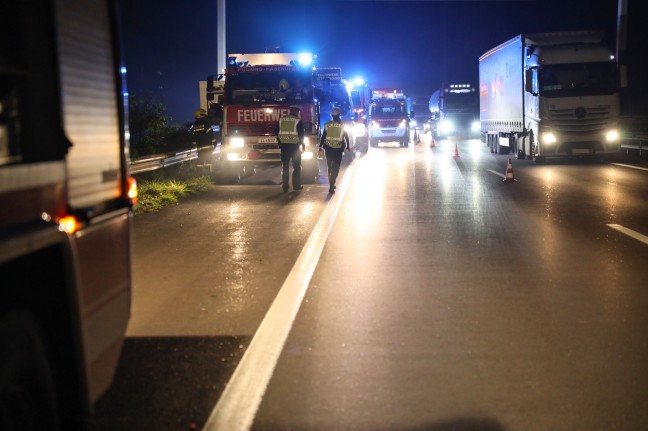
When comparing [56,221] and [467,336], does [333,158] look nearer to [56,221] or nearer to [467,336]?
[467,336]

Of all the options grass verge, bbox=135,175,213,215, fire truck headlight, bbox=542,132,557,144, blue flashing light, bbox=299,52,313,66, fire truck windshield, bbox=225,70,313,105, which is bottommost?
grass verge, bbox=135,175,213,215

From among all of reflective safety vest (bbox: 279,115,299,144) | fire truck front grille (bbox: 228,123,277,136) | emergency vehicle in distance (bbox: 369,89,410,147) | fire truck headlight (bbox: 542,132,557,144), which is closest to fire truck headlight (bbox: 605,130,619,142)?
fire truck headlight (bbox: 542,132,557,144)

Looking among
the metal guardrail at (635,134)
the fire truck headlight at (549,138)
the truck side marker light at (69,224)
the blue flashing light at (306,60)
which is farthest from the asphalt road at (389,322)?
the metal guardrail at (635,134)

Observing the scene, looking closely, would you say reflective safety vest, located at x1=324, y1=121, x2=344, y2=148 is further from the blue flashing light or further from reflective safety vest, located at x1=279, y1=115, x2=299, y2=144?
the blue flashing light

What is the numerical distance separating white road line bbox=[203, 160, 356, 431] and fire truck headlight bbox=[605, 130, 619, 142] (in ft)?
66.3

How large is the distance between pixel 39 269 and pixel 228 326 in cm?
394

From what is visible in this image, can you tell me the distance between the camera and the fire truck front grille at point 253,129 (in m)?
22.5

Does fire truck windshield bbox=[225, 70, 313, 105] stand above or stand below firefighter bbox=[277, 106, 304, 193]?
above

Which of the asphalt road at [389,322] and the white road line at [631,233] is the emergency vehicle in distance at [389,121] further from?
the white road line at [631,233]

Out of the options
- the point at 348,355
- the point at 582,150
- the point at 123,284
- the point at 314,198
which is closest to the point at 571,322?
the point at 348,355

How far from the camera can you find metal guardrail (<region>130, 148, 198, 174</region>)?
743 inches

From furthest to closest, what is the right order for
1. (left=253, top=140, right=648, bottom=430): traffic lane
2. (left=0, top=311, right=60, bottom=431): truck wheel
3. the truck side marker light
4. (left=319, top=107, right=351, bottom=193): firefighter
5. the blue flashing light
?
1. the blue flashing light
2. (left=319, top=107, right=351, bottom=193): firefighter
3. (left=253, top=140, right=648, bottom=430): traffic lane
4. the truck side marker light
5. (left=0, top=311, right=60, bottom=431): truck wheel

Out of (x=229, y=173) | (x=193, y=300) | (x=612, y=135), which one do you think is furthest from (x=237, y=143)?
(x=193, y=300)

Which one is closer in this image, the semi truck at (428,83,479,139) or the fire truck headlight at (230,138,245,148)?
the fire truck headlight at (230,138,245,148)
